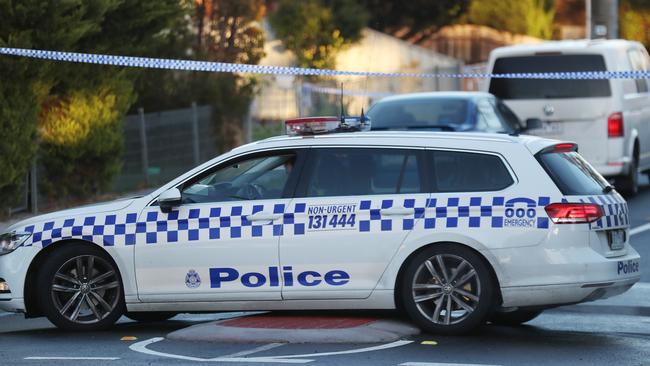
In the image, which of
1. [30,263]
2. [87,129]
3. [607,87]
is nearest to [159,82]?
[87,129]

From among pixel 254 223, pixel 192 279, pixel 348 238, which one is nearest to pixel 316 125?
pixel 254 223

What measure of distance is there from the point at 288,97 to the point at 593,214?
23318mm

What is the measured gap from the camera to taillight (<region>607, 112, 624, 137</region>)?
1778cm

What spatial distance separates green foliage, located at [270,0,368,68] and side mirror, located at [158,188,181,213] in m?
36.4

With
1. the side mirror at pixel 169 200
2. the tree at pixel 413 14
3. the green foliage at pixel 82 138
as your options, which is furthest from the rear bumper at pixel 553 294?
the tree at pixel 413 14

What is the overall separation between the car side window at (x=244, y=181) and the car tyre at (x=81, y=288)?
2.43 feet

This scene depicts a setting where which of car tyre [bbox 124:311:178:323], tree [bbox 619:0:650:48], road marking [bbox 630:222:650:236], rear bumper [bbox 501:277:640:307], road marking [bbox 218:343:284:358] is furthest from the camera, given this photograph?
tree [bbox 619:0:650:48]

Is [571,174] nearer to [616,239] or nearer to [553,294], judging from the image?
[616,239]

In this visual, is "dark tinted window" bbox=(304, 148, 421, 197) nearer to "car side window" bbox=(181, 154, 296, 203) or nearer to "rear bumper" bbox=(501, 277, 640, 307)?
"car side window" bbox=(181, 154, 296, 203)

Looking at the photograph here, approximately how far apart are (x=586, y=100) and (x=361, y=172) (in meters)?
9.34

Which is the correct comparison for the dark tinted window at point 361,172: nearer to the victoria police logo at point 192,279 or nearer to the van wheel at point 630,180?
the victoria police logo at point 192,279

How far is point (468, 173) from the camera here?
8.93 metres

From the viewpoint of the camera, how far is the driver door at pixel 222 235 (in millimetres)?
9062

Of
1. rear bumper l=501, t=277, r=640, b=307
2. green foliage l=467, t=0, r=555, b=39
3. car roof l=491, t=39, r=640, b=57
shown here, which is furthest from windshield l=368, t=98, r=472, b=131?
green foliage l=467, t=0, r=555, b=39
